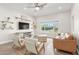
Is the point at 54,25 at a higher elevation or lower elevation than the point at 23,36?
higher

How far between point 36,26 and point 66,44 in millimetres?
1127

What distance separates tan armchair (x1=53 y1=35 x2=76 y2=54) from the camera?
9.98ft

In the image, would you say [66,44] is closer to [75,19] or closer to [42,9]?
[75,19]

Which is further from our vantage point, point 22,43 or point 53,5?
point 22,43

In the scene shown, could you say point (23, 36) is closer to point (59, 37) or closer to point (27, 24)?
point (27, 24)

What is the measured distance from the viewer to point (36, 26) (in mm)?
3002

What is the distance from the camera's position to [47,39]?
2.96 meters

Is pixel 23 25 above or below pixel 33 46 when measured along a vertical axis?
above

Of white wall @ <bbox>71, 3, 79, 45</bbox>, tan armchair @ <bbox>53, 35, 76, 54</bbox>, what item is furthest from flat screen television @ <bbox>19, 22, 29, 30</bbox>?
white wall @ <bbox>71, 3, 79, 45</bbox>

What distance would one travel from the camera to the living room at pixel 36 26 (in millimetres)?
2834

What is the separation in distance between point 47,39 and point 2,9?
1.54 metres

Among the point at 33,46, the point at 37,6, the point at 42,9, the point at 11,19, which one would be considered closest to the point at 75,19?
the point at 42,9
